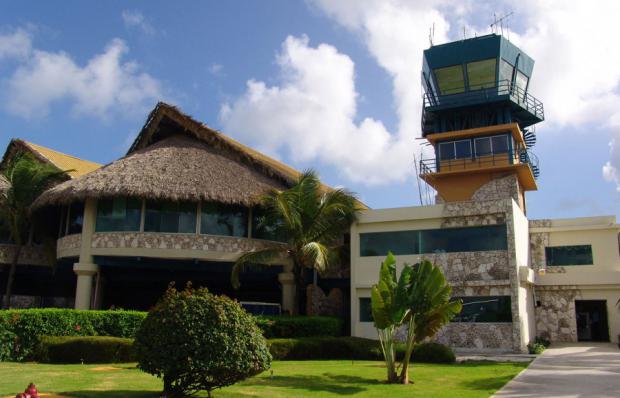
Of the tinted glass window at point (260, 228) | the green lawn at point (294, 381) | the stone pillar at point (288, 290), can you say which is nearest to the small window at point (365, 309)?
the stone pillar at point (288, 290)

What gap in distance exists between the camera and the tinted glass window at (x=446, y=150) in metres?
32.0

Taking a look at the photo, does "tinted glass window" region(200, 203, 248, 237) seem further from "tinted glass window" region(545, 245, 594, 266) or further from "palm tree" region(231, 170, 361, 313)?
"tinted glass window" region(545, 245, 594, 266)

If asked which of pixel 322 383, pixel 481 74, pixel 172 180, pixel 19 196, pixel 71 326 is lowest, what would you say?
pixel 322 383

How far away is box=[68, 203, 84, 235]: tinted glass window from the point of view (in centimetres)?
2341

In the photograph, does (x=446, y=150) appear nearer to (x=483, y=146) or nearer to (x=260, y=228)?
(x=483, y=146)

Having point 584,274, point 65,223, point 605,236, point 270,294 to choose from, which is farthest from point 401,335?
point 65,223

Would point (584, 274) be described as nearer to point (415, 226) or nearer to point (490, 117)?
point (415, 226)

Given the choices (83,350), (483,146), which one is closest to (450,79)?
(483,146)

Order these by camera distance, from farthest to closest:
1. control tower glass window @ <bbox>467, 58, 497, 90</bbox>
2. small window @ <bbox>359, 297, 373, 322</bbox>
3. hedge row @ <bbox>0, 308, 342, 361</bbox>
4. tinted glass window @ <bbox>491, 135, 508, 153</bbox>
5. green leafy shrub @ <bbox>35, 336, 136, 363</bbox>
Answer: control tower glass window @ <bbox>467, 58, 497, 90</bbox>
tinted glass window @ <bbox>491, 135, 508, 153</bbox>
small window @ <bbox>359, 297, 373, 322</bbox>
hedge row @ <bbox>0, 308, 342, 361</bbox>
green leafy shrub @ <bbox>35, 336, 136, 363</bbox>

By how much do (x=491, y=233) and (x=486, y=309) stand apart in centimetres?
279

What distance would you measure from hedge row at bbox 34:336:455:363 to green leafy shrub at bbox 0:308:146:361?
0.45m

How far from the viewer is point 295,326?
20734 millimetres

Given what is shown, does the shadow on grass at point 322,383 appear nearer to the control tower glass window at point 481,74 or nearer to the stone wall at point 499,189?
the stone wall at point 499,189

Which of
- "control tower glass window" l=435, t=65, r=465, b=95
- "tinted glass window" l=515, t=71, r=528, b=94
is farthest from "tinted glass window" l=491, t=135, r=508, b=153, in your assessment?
"tinted glass window" l=515, t=71, r=528, b=94
